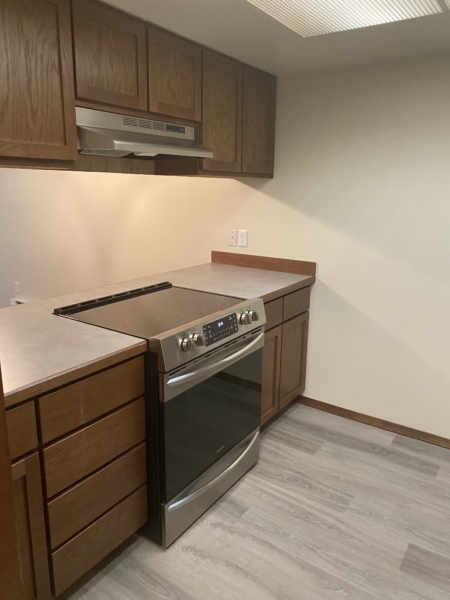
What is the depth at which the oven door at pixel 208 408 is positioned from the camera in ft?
5.82

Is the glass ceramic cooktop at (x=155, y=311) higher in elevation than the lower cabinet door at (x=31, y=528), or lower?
higher

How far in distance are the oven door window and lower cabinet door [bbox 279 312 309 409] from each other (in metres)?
0.43

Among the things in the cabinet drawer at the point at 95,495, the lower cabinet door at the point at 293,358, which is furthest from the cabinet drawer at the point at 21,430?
the lower cabinet door at the point at 293,358

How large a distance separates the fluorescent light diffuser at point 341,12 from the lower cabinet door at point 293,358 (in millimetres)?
1525

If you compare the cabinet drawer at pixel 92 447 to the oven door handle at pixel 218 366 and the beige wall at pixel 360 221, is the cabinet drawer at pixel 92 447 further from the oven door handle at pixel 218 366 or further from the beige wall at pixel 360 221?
the beige wall at pixel 360 221

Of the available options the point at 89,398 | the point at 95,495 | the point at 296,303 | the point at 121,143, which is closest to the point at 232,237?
the point at 296,303

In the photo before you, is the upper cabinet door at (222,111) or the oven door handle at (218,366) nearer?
the oven door handle at (218,366)

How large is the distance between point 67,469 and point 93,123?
1.31 meters

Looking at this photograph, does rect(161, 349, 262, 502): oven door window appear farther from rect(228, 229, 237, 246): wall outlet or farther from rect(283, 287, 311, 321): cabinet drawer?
rect(228, 229, 237, 246): wall outlet

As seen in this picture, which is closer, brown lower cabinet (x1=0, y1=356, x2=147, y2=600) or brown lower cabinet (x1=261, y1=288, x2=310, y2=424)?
brown lower cabinet (x1=0, y1=356, x2=147, y2=600)

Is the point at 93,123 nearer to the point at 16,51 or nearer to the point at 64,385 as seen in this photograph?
the point at 16,51

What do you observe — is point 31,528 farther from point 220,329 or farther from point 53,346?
point 220,329

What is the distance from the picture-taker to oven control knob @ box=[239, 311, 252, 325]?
2.10 m

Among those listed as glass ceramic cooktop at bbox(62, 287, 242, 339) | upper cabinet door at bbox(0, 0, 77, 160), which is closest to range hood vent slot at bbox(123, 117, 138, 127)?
upper cabinet door at bbox(0, 0, 77, 160)
